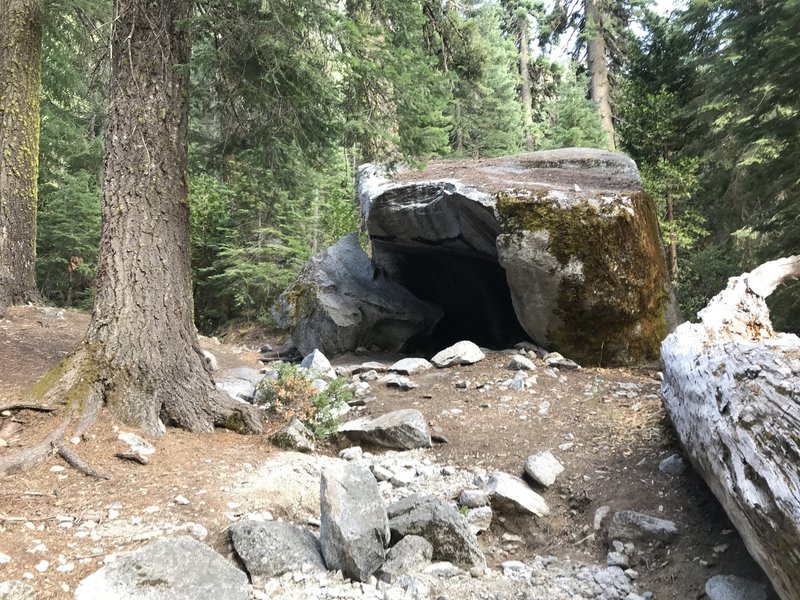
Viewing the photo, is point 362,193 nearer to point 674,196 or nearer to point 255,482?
point 255,482

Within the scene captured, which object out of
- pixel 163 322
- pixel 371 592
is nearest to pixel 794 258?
pixel 371 592

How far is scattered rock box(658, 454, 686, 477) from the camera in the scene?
3982 mm

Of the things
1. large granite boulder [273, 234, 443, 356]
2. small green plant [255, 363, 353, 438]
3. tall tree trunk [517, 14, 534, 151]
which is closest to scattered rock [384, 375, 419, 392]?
small green plant [255, 363, 353, 438]

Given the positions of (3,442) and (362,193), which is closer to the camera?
(3,442)

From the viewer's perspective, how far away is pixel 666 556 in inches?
125

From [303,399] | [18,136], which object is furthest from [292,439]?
[18,136]

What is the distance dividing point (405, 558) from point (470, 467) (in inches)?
66.1

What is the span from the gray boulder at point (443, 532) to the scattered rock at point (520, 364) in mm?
3745

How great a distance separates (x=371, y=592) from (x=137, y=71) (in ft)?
15.1

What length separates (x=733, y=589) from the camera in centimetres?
266

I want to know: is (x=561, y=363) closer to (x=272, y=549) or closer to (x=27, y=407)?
(x=272, y=549)

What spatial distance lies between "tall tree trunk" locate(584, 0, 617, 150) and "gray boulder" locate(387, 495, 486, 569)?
16197mm

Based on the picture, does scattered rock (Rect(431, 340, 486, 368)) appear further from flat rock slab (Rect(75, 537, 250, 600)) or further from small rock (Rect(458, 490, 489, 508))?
flat rock slab (Rect(75, 537, 250, 600))

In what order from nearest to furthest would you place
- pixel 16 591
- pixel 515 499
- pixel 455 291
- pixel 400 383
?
pixel 16 591
pixel 515 499
pixel 400 383
pixel 455 291
